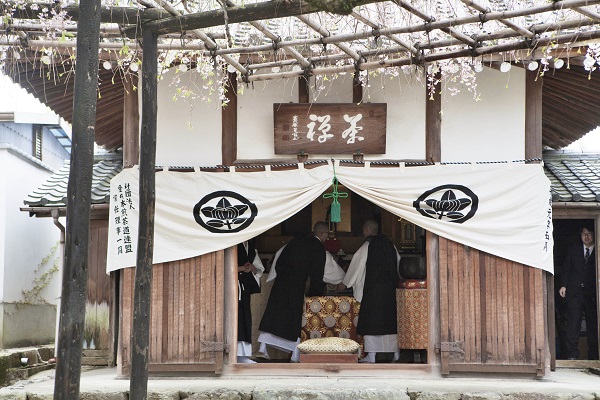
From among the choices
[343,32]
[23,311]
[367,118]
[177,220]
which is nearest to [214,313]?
[177,220]

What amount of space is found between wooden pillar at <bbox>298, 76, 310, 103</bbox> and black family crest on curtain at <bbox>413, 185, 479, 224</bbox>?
2042 mm

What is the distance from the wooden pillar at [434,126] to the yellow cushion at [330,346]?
2.73 m

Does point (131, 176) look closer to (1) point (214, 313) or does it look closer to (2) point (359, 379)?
(1) point (214, 313)

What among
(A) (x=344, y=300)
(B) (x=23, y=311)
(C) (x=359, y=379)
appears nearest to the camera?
(C) (x=359, y=379)

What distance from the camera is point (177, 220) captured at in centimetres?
1173

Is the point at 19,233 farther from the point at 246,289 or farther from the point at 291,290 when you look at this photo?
the point at 291,290

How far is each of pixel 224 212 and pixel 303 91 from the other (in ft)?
6.45

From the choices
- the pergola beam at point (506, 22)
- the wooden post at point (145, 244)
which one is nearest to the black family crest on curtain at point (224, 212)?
the wooden post at point (145, 244)

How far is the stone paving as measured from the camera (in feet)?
34.6

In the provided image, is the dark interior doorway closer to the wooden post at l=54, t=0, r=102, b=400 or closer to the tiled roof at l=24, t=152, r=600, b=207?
the tiled roof at l=24, t=152, r=600, b=207

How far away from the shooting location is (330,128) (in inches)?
464

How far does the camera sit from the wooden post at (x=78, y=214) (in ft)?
22.0

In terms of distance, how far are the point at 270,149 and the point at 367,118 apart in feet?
4.51

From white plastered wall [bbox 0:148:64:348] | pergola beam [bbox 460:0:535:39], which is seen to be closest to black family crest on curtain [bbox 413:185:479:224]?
pergola beam [bbox 460:0:535:39]
